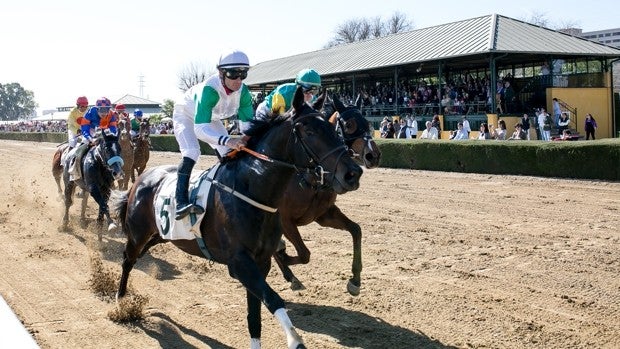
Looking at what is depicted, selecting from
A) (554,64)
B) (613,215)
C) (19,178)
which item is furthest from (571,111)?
(19,178)

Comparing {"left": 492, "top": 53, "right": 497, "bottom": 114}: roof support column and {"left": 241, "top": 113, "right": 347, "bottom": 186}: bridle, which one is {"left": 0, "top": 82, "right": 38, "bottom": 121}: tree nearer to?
{"left": 492, "top": 53, "right": 497, "bottom": 114}: roof support column

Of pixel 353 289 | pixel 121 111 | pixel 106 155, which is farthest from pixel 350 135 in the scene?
pixel 121 111

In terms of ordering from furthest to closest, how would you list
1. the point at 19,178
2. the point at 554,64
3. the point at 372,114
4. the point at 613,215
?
the point at 372,114, the point at 554,64, the point at 19,178, the point at 613,215

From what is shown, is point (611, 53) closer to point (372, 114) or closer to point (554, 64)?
point (554, 64)

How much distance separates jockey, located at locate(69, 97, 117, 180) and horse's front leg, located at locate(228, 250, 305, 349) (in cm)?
635

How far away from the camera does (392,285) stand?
20.7 ft

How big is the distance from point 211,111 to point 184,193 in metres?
0.63

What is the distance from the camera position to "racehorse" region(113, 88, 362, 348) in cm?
401

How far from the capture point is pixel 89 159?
10.2m

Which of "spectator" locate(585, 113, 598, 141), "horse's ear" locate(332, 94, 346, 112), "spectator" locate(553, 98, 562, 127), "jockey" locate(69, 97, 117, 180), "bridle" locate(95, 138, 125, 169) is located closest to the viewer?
"horse's ear" locate(332, 94, 346, 112)

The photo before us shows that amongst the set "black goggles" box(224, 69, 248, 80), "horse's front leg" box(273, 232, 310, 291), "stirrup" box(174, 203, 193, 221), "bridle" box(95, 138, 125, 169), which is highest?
"black goggles" box(224, 69, 248, 80)

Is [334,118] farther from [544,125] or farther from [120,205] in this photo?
[544,125]

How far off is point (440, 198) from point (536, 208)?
207 cm

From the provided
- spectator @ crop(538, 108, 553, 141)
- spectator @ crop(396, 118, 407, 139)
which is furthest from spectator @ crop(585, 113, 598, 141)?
spectator @ crop(396, 118, 407, 139)
